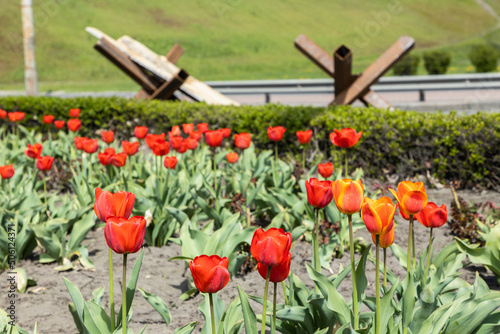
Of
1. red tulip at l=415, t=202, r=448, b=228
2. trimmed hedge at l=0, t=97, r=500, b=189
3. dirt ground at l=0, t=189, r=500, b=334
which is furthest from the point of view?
trimmed hedge at l=0, t=97, r=500, b=189

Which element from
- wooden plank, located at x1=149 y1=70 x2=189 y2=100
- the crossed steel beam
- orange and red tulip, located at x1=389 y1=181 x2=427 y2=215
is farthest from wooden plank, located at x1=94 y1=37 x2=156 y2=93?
orange and red tulip, located at x1=389 y1=181 x2=427 y2=215

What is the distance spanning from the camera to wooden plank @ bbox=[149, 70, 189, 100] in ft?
26.1

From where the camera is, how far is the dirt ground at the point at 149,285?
9.70 feet

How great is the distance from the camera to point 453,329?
2209 millimetres

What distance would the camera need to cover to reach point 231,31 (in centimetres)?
4316

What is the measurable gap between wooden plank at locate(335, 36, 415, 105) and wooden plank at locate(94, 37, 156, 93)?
130 inches

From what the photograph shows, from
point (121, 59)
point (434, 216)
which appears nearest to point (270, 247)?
point (434, 216)

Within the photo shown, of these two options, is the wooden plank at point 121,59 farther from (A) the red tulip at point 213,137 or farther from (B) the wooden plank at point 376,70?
(A) the red tulip at point 213,137

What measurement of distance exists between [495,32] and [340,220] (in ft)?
166

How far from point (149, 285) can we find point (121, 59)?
5.64 metres

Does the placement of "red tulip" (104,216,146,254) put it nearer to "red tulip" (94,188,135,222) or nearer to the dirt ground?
"red tulip" (94,188,135,222)

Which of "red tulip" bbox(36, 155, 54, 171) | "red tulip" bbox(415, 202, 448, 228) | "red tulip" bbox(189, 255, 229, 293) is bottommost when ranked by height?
"red tulip" bbox(189, 255, 229, 293)

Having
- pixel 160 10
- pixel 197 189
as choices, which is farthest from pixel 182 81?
pixel 160 10

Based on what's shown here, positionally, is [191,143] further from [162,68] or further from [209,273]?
[162,68]
